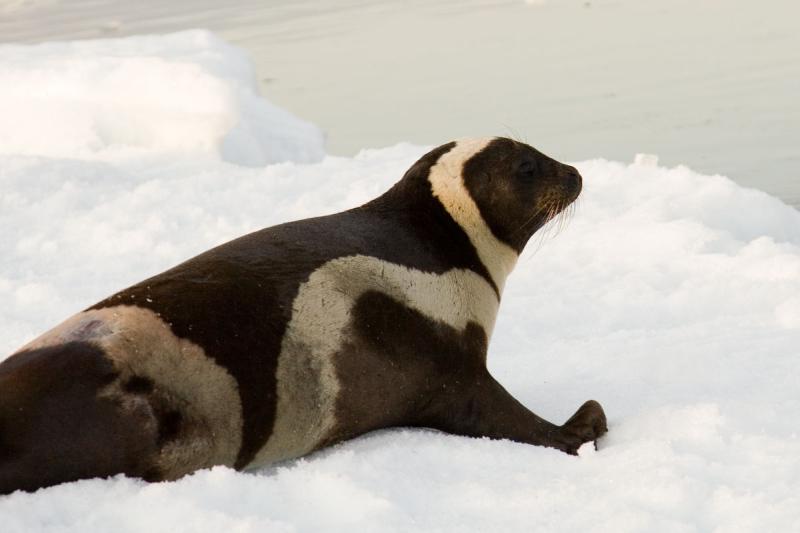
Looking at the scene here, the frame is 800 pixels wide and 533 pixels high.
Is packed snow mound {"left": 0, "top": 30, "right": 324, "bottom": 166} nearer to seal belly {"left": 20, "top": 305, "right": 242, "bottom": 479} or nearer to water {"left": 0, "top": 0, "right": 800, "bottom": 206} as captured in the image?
water {"left": 0, "top": 0, "right": 800, "bottom": 206}

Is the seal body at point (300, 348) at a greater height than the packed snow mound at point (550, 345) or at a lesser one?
greater

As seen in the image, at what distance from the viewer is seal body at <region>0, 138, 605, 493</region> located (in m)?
3.45

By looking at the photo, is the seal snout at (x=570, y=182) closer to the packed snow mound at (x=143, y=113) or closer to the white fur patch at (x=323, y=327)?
the white fur patch at (x=323, y=327)

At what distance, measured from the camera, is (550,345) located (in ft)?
17.6

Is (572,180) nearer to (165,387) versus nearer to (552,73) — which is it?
(165,387)

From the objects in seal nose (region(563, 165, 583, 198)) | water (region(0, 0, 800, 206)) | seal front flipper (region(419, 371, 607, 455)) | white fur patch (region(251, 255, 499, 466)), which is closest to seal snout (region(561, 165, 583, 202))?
seal nose (region(563, 165, 583, 198))

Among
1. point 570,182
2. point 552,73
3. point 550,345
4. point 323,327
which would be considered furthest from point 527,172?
point 552,73

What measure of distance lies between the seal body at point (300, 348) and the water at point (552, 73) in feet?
12.0

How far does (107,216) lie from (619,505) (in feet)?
13.5

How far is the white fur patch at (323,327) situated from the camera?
Answer: 3766 millimetres

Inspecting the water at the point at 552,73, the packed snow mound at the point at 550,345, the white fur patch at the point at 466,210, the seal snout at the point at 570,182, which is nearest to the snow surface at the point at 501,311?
the packed snow mound at the point at 550,345

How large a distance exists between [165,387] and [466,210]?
1394mm

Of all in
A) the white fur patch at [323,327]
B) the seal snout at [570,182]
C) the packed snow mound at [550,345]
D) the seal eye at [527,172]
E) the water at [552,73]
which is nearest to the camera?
the packed snow mound at [550,345]

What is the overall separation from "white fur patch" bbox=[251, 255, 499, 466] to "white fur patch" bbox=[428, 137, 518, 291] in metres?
0.30
